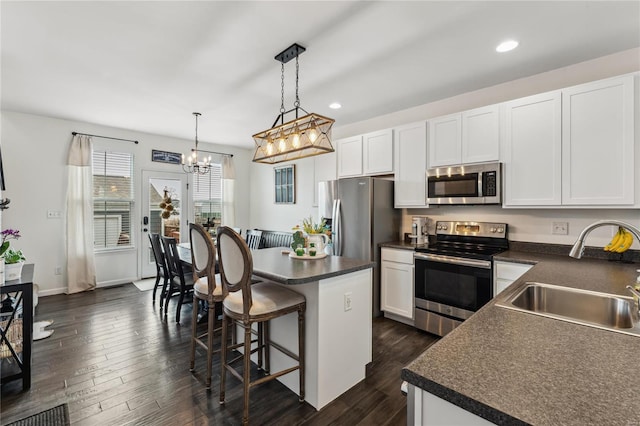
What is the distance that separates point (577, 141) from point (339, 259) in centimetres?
218

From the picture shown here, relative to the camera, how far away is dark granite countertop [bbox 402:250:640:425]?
587mm

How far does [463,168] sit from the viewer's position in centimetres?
300

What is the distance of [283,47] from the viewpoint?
7.93 ft

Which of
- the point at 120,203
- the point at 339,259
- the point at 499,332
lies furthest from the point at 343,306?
the point at 120,203

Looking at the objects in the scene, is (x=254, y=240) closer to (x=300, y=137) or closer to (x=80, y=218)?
(x=80, y=218)

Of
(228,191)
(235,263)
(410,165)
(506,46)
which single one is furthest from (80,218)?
(506,46)

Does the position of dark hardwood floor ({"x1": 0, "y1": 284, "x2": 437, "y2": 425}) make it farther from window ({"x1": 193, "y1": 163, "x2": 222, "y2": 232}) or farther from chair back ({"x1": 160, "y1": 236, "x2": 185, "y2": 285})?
window ({"x1": 193, "y1": 163, "x2": 222, "y2": 232})

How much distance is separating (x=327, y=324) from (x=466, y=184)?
206cm

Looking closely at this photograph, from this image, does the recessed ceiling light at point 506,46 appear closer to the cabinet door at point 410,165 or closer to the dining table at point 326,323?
the cabinet door at point 410,165

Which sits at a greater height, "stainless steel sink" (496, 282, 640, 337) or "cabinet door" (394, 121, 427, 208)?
"cabinet door" (394, 121, 427, 208)

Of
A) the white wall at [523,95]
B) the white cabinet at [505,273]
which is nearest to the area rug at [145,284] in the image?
the white wall at [523,95]

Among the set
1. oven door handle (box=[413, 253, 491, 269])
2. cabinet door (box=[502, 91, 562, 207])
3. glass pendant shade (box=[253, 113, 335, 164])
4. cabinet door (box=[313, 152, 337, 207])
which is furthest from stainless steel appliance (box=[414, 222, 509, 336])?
cabinet door (box=[313, 152, 337, 207])

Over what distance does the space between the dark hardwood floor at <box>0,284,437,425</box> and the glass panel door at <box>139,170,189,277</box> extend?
2042 millimetres

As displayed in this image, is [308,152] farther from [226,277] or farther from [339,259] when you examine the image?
[226,277]
